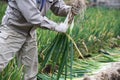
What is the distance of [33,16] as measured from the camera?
3.50 m

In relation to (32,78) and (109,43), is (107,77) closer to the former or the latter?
(32,78)

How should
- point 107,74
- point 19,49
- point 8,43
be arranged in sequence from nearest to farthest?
point 8,43, point 19,49, point 107,74

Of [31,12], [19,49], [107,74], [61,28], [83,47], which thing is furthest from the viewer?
[83,47]

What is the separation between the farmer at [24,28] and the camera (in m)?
3.52

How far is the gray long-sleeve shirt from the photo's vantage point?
11.5 ft

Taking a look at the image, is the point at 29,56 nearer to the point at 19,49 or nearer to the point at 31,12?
the point at 19,49

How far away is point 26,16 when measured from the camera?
11.5 feet

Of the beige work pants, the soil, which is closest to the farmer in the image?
the beige work pants

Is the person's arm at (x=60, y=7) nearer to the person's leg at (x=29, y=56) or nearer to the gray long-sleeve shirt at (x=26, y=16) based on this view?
the gray long-sleeve shirt at (x=26, y=16)

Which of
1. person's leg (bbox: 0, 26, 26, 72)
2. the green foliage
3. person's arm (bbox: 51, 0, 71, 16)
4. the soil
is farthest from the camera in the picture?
the soil

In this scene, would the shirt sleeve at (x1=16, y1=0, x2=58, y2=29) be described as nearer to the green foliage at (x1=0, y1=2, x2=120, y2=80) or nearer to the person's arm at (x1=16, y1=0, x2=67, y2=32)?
the person's arm at (x1=16, y1=0, x2=67, y2=32)

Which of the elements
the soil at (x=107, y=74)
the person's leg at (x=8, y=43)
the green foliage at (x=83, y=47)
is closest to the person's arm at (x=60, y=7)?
the green foliage at (x=83, y=47)

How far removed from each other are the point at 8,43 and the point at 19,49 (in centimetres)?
22

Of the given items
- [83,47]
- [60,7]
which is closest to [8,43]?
[60,7]
